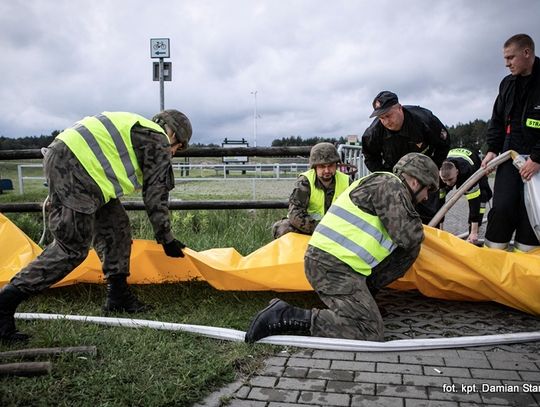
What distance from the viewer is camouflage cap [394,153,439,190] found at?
3422 mm

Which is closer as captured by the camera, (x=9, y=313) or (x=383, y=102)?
(x=9, y=313)

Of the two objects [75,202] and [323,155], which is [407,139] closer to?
[323,155]

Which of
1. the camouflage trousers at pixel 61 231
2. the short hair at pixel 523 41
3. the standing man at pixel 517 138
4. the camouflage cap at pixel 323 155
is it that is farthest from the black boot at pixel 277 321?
the short hair at pixel 523 41

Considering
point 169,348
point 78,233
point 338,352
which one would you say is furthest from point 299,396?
point 78,233

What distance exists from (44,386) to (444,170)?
5.14 metres

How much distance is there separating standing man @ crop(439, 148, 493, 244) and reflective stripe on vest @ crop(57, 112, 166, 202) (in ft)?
13.1

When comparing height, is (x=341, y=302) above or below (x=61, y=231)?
below

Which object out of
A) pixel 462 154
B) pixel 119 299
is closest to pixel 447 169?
pixel 462 154

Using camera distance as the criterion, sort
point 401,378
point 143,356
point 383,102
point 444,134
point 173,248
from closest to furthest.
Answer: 1. point 401,378
2. point 143,356
3. point 173,248
4. point 383,102
5. point 444,134

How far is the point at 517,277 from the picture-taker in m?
3.70

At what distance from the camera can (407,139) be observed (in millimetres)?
4762

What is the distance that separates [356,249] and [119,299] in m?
1.83

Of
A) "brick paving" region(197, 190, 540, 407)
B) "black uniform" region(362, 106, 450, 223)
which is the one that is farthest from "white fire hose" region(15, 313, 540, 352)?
"black uniform" region(362, 106, 450, 223)

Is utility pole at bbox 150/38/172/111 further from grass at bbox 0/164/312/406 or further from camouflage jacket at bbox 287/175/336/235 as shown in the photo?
grass at bbox 0/164/312/406
